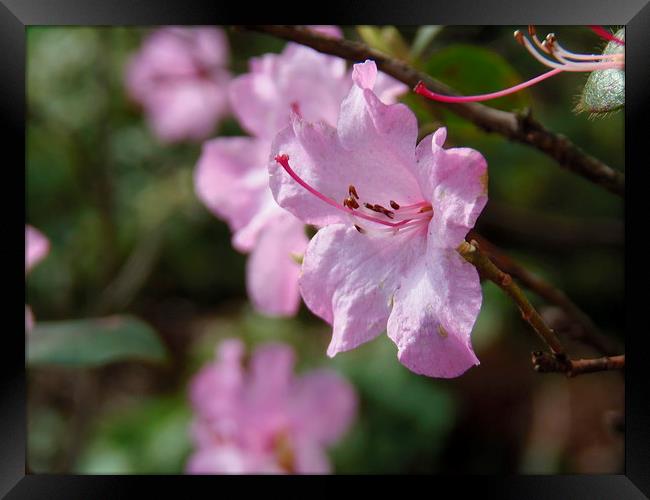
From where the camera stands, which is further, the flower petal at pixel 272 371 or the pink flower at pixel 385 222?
the flower petal at pixel 272 371

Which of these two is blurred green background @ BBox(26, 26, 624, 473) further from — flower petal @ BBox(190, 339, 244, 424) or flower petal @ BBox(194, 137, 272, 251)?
flower petal @ BBox(194, 137, 272, 251)

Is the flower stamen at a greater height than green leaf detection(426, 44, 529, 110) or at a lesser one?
lesser

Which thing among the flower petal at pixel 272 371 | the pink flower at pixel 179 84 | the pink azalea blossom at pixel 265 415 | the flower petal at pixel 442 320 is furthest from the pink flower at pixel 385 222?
the pink flower at pixel 179 84

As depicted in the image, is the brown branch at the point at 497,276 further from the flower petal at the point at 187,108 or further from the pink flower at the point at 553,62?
the flower petal at the point at 187,108

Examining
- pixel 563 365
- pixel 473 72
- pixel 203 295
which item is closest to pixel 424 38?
pixel 473 72

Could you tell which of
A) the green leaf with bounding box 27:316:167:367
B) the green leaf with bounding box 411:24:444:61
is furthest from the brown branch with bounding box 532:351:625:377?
the green leaf with bounding box 27:316:167:367

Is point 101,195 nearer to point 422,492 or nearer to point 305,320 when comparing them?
point 305,320

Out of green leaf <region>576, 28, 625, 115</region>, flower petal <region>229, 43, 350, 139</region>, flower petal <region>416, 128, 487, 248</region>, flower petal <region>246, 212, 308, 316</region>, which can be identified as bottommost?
flower petal <region>246, 212, 308, 316</region>
